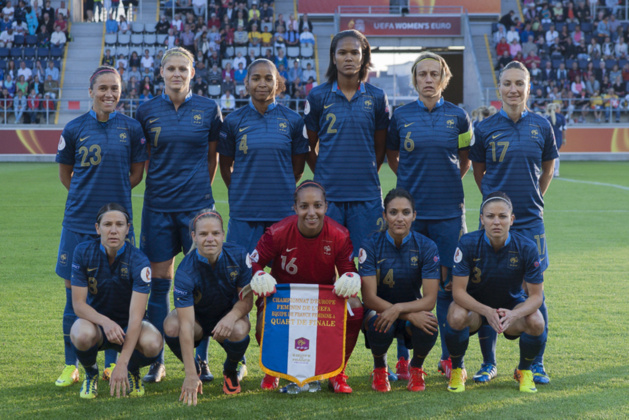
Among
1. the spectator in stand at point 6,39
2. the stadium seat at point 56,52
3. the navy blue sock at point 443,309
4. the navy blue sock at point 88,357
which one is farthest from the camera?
the stadium seat at point 56,52

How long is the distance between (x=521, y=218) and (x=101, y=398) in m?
2.59

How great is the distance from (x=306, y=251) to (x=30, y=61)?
2308cm

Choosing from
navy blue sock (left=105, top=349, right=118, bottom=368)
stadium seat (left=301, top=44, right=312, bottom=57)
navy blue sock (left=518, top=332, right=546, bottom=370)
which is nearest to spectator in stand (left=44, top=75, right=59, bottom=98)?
stadium seat (left=301, top=44, right=312, bottom=57)

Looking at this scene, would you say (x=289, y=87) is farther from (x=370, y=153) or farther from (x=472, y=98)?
(x=370, y=153)

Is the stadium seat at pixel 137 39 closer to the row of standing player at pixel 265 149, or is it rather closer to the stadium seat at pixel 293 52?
the stadium seat at pixel 293 52

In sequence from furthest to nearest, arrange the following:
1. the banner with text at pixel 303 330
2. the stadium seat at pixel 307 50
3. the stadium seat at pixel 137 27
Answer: the stadium seat at pixel 137 27, the stadium seat at pixel 307 50, the banner with text at pixel 303 330

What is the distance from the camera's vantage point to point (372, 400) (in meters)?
3.71

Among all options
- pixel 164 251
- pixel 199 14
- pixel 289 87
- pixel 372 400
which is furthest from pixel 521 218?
pixel 199 14

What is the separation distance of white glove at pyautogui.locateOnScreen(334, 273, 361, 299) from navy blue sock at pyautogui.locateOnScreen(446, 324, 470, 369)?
23.5 inches

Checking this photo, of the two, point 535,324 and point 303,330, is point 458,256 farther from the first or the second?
point 303,330

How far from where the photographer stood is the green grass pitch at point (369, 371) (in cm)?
352

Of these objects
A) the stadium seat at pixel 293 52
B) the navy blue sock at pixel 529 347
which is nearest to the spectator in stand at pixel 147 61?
the stadium seat at pixel 293 52

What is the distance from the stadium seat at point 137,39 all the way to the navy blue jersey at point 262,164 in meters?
22.6

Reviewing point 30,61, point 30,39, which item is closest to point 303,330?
point 30,61
